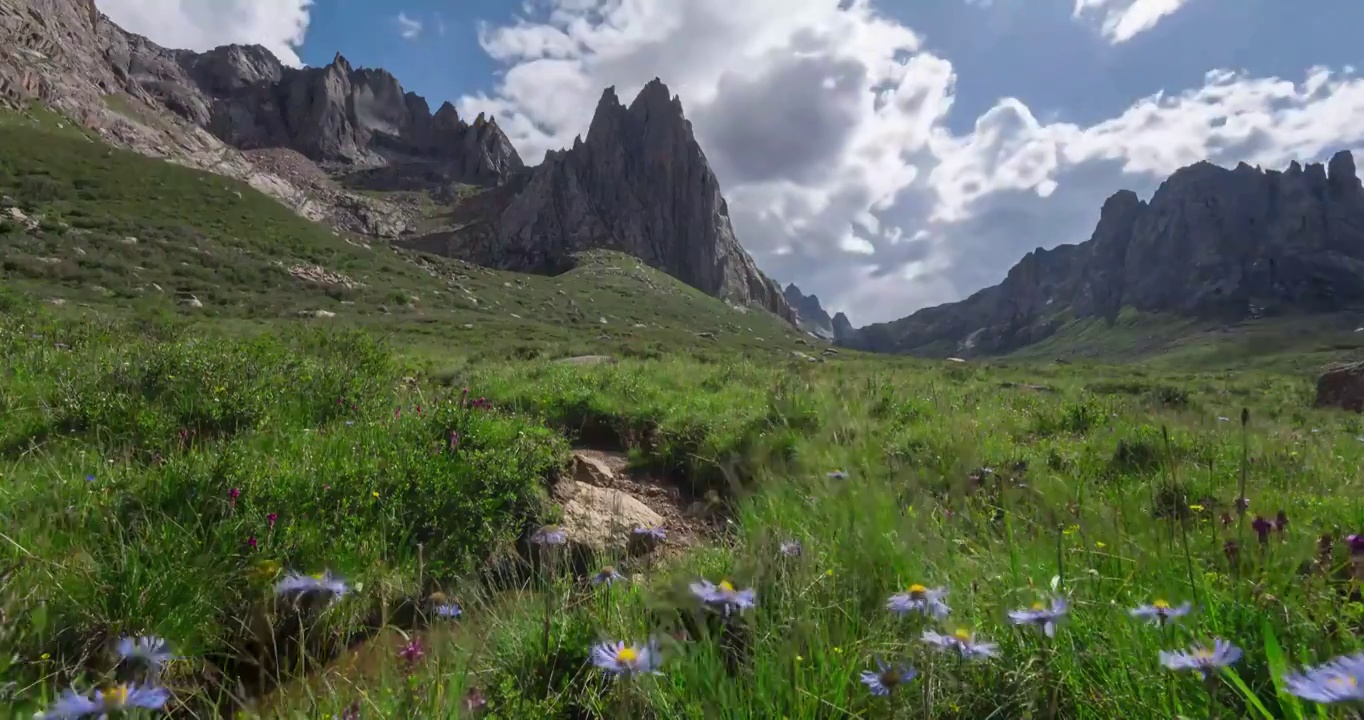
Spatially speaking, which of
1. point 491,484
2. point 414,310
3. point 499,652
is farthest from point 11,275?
point 499,652

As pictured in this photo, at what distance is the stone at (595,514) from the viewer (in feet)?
13.3

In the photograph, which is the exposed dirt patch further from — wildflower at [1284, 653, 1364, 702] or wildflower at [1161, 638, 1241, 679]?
wildflower at [1284, 653, 1364, 702]

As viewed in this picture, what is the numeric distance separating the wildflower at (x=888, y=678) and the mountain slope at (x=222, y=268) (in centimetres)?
1397

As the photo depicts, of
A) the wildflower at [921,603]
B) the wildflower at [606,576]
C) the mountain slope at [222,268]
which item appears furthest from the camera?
the mountain slope at [222,268]

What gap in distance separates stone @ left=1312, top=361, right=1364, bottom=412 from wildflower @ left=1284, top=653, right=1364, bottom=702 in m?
17.4

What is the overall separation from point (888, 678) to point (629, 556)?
1978 mm

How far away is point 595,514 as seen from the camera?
185 inches

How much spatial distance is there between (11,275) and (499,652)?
137ft

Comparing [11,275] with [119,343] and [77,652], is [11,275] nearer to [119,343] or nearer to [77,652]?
[119,343]

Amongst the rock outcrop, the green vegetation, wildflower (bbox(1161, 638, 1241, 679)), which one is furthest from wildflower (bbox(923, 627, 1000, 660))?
the rock outcrop

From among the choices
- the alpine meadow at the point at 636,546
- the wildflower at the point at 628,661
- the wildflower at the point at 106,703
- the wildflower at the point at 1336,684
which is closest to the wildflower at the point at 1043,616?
the alpine meadow at the point at 636,546

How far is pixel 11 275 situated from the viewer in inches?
1183

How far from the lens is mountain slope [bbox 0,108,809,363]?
30.7 metres

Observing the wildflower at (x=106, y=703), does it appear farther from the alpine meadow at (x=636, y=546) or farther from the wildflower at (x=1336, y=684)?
the wildflower at (x=1336, y=684)
